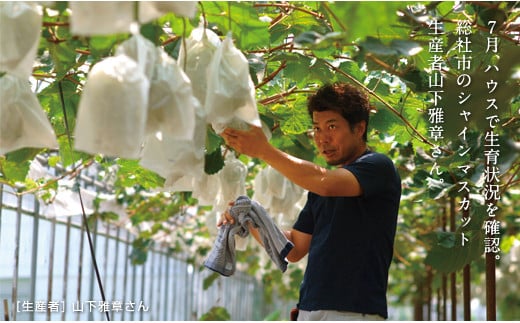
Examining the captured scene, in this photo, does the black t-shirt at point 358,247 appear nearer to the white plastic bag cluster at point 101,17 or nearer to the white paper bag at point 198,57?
the white paper bag at point 198,57

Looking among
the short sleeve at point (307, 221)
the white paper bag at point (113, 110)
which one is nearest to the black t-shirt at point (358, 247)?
the short sleeve at point (307, 221)

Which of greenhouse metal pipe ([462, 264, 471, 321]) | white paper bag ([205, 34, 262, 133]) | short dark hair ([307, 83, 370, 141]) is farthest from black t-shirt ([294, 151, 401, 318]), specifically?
greenhouse metal pipe ([462, 264, 471, 321])

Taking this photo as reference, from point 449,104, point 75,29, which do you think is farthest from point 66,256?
point 75,29

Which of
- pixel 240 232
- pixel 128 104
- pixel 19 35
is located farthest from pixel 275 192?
pixel 128 104

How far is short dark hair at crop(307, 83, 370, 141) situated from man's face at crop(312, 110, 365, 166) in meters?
0.02

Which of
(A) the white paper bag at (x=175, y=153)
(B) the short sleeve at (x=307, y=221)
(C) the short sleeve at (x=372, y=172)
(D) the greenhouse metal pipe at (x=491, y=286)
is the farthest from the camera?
(D) the greenhouse metal pipe at (x=491, y=286)

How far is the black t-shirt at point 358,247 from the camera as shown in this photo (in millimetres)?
2658

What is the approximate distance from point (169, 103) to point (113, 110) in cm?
17

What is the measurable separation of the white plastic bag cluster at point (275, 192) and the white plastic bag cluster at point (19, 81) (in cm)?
218

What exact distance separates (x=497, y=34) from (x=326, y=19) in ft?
1.80

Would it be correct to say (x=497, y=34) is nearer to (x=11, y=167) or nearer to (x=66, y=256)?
(x=11, y=167)

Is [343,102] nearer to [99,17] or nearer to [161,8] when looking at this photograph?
[161,8]

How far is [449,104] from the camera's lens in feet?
8.60

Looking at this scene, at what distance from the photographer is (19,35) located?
6.36 feet
